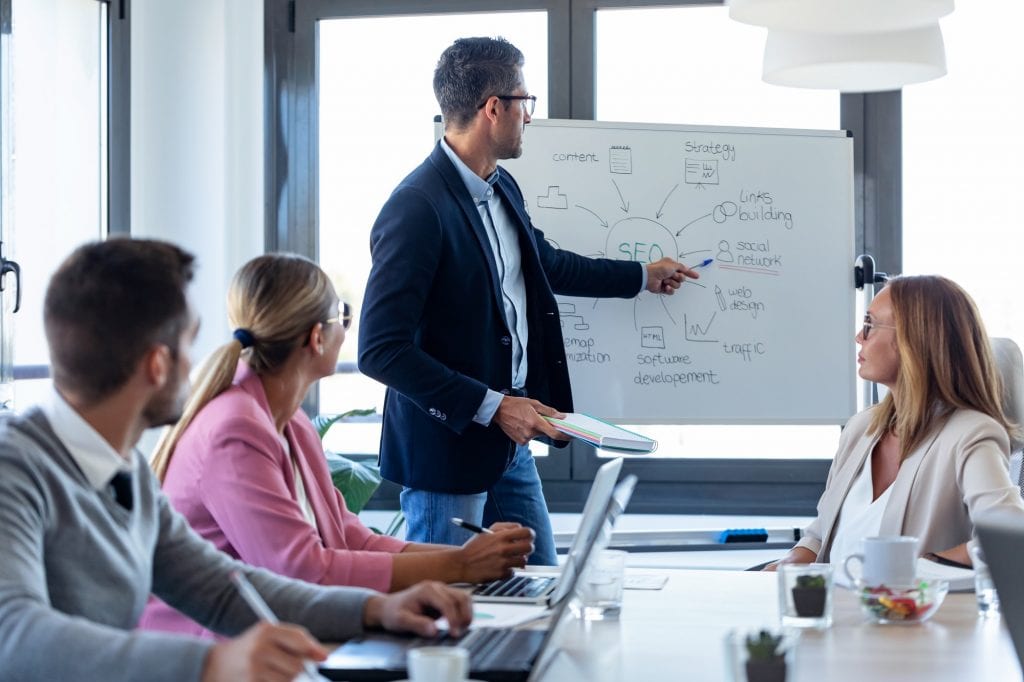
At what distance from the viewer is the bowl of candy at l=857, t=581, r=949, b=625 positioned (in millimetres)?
1613

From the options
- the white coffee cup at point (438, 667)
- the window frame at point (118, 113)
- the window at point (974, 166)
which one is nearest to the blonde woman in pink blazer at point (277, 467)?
the white coffee cup at point (438, 667)

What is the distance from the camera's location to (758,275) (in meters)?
3.42

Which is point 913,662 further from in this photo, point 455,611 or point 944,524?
point 944,524

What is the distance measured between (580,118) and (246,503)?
2376mm

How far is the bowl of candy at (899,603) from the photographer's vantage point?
161cm

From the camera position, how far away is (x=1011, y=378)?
99.3 inches

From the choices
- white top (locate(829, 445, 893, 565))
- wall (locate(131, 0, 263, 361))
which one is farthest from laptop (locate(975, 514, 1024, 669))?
wall (locate(131, 0, 263, 361))

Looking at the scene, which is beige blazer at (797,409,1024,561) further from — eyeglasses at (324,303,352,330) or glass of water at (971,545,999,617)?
eyeglasses at (324,303,352,330)

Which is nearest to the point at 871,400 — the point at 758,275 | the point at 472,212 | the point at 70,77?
the point at 758,275

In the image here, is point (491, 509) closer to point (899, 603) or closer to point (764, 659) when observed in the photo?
point (899, 603)

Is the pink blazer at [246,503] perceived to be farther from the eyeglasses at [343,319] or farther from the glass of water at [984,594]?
the glass of water at [984,594]

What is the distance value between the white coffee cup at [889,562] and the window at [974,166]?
2.27 meters

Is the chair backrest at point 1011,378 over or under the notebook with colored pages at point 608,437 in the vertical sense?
over

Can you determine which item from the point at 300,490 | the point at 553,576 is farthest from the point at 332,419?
the point at 553,576
